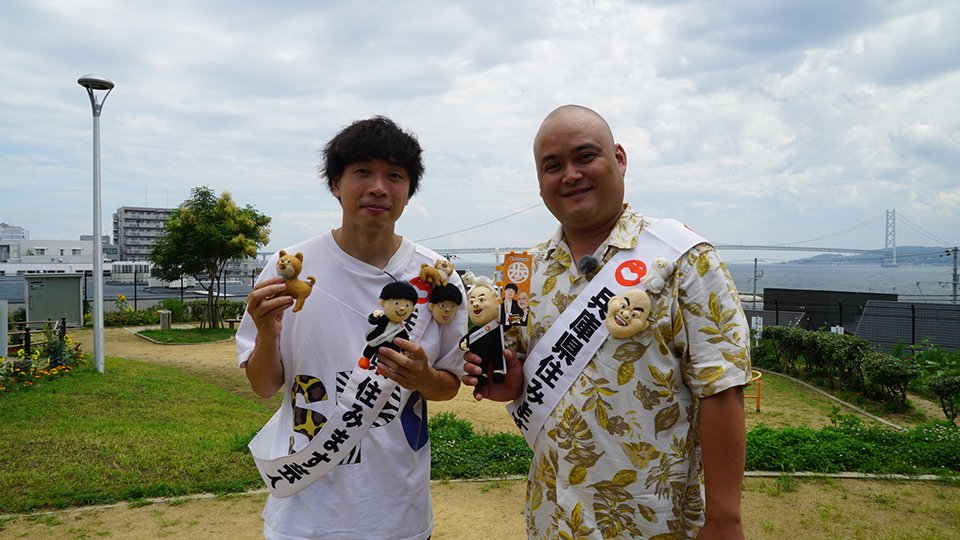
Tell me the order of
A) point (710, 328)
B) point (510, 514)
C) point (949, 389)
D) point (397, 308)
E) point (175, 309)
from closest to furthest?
point (710, 328)
point (397, 308)
point (510, 514)
point (949, 389)
point (175, 309)

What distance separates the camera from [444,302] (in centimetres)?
232

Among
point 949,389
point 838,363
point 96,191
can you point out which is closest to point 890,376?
point 949,389

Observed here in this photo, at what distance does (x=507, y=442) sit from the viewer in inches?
283

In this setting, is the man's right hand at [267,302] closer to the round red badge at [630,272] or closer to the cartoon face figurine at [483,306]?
the cartoon face figurine at [483,306]

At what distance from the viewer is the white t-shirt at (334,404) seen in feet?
7.38

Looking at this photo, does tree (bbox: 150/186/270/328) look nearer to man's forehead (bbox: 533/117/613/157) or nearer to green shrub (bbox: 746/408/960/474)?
green shrub (bbox: 746/408/960/474)

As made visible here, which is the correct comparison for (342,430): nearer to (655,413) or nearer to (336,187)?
(336,187)

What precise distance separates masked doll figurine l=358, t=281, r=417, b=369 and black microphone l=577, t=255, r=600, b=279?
0.62m

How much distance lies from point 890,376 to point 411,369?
11.6m

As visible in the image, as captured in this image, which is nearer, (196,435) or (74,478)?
(74,478)

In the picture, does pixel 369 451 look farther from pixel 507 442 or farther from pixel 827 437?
pixel 827 437

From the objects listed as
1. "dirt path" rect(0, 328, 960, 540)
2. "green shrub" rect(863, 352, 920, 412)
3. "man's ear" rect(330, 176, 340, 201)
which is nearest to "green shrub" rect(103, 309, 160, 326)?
"dirt path" rect(0, 328, 960, 540)

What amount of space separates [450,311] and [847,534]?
181 inches

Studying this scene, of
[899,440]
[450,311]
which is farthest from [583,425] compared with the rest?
[899,440]
